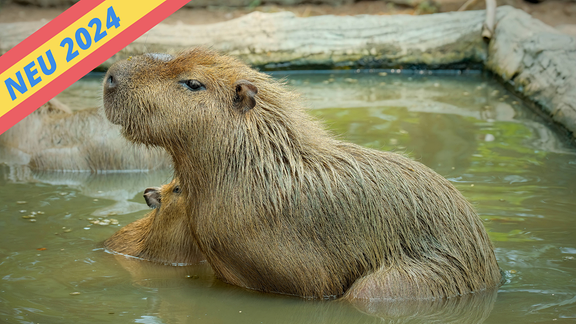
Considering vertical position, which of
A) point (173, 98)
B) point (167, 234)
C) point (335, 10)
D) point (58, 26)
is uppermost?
point (335, 10)

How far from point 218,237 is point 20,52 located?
2.40 metres

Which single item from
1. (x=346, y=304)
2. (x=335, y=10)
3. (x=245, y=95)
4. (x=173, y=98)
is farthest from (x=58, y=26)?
(x=335, y=10)

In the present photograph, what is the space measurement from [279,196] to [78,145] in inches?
160

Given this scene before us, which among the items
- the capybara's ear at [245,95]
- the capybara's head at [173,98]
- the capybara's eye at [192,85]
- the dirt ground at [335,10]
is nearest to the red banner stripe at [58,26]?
the capybara's head at [173,98]

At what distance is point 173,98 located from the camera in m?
3.46

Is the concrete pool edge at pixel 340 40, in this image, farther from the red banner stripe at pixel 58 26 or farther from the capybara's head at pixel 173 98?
the capybara's head at pixel 173 98

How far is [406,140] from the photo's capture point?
6891 mm

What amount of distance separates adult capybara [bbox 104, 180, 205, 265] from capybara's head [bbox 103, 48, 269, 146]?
0.95 m

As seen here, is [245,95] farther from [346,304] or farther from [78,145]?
[78,145]

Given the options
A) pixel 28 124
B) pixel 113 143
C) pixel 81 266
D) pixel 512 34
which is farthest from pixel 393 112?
pixel 81 266

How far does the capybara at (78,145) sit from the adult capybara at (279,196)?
315 centimetres

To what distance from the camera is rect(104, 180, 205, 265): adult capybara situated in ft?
14.4

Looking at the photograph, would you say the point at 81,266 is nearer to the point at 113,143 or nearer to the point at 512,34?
the point at 113,143

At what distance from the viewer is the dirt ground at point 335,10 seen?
13992mm
